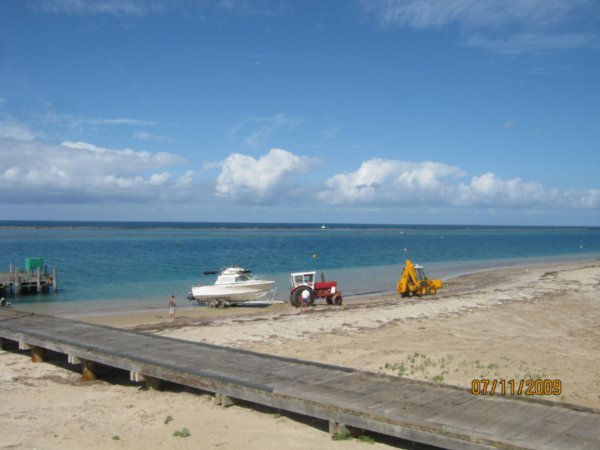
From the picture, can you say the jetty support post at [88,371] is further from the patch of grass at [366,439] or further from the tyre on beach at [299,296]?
the tyre on beach at [299,296]

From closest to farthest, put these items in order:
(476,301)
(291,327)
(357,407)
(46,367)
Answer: (357,407) < (46,367) < (291,327) < (476,301)

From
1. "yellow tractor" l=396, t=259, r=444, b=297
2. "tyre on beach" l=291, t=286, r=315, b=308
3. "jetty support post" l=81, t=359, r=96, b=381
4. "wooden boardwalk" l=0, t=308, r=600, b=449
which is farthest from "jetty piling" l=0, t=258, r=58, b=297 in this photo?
"jetty support post" l=81, t=359, r=96, b=381

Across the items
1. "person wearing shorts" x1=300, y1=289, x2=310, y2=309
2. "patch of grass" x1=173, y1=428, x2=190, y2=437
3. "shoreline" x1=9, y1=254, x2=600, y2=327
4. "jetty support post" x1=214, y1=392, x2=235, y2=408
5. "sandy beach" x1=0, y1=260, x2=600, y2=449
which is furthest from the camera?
"person wearing shorts" x1=300, y1=289, x2=310, y2=309

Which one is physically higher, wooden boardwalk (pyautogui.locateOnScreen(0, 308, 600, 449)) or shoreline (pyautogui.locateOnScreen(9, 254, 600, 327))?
wooden boardwalk (pyautogui.locateOnScreen(0, 308, 600, 449))

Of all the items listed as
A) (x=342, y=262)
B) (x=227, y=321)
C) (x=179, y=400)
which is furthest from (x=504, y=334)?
(x=342, y=262)

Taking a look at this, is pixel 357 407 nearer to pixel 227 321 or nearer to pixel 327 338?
pixel 327 338

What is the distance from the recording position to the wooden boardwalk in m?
7.41

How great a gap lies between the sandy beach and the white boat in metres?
0.79

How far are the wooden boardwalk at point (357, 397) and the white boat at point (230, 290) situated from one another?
1413cm

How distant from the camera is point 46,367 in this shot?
14.4m

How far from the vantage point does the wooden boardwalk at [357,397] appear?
741cm

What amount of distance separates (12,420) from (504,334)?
14.6m

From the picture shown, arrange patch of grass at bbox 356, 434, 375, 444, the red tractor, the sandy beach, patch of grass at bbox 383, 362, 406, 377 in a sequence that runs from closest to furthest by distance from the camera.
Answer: patch of grass at bbox 356, 434, 375, 444 < the sandy beach < patch of grass at bbox 383, 362, 406, 377 < the red tractor

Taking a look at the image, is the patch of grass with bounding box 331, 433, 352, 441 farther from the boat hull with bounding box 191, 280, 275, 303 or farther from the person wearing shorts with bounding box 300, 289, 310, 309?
the boat hull with bounding box 191, 280, 275, 303
